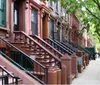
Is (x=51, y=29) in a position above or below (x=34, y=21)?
below

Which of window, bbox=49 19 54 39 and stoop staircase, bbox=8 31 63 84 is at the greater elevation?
window, bbox=49 19 54 39

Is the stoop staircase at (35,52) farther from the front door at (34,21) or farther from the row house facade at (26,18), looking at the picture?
the front door at (34,21)

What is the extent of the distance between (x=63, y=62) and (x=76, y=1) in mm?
7293

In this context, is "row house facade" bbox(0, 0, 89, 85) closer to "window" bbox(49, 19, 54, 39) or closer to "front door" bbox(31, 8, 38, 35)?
"front door" bbox(31, 8, 38, 35)

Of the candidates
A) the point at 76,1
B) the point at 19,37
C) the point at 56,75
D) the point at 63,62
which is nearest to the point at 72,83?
the point at 63,62

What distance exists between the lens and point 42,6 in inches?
687

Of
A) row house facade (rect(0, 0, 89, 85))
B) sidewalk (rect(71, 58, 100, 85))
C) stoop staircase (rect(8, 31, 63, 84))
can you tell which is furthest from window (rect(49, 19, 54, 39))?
stoop staircase (rect(8, 31, 63, 84))

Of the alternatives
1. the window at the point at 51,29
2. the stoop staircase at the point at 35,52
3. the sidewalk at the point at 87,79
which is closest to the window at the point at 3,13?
the stoop staircase at the point at 35,52

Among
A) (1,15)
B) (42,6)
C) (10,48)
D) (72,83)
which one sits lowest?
(72,83)

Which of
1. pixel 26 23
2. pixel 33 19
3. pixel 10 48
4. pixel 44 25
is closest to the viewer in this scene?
pixel 10 48

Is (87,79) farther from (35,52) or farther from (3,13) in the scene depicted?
(3,13)

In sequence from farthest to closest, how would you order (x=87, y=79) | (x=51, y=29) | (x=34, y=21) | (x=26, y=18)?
(x=51, y=29) → (x=34, y=21) → (x=26, y=18) → (x=87, y=79)

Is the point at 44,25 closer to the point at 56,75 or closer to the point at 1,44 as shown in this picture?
the point at 1,44

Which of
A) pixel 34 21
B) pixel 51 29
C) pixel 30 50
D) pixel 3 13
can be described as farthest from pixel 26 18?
pixel 51 29
